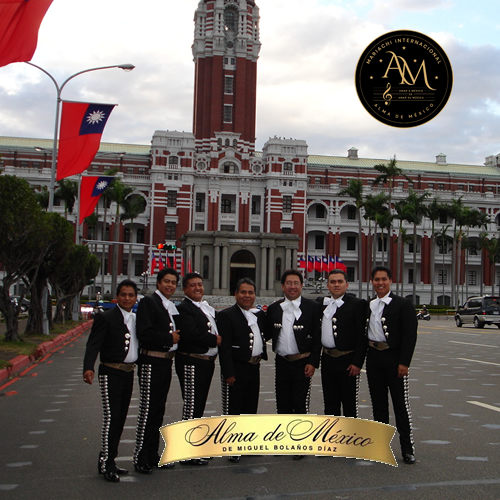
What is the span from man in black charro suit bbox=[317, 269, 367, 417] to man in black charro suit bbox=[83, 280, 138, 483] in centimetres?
212

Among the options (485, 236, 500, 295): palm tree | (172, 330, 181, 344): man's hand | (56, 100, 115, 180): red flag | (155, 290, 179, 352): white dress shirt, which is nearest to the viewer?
(172, 330, 181, 344): man's hand

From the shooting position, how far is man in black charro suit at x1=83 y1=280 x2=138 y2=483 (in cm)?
615

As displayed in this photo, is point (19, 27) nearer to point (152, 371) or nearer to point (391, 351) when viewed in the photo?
point (152, 371)

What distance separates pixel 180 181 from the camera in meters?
74.8

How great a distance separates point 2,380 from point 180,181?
62.3m

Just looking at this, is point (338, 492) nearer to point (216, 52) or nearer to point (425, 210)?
point (425, 210)

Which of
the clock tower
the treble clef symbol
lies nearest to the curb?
the treble clef symbol

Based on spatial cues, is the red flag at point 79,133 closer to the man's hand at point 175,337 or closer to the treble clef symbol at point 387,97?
the treble clef symbol at point 387,97

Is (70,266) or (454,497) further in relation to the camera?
(70,266)

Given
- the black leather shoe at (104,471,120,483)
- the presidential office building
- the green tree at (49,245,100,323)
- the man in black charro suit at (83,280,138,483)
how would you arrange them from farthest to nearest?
the presidential office building
the green tree at (49,245,100,323)
the man in black charro suit at (83,280,138,483)
the black leather shoe at (104,471,120,483)

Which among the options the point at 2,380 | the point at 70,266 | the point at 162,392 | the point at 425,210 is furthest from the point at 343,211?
the point at 162,392

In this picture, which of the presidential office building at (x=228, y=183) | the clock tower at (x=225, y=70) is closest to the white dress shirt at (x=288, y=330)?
the presidential office building at (x=228, y=183)

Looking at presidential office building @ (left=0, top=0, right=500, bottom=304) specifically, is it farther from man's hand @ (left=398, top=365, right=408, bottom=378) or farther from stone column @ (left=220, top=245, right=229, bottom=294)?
man's hand @ (left=398, top=365, right=408, bottom=378)

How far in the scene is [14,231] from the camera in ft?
66.0
